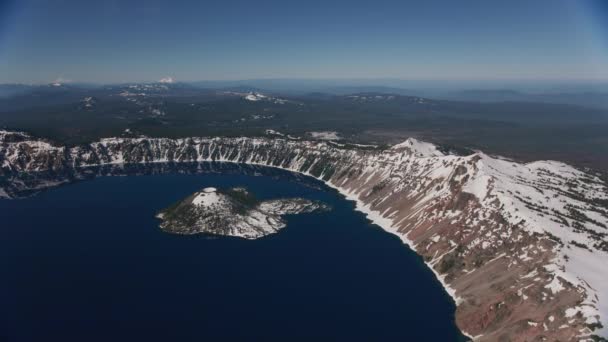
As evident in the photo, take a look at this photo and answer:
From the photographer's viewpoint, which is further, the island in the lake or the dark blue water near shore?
the island in the lake

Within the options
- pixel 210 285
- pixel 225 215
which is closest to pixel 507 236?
pixel 210 285

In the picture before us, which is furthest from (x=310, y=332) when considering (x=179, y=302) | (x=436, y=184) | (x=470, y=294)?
(x=436, y=184)

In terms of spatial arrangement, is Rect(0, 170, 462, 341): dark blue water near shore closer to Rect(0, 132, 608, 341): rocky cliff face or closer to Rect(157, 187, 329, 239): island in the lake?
Rect(157, 187, 329, 239): island in the lake

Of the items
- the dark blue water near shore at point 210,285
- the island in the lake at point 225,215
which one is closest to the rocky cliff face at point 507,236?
the dark blue water near shore at point 210,285

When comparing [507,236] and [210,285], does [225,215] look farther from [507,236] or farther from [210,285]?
[507,236]

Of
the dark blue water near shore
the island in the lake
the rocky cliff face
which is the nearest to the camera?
the rocky cliff face

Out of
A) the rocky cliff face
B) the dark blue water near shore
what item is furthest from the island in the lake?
the rocky cliff face
